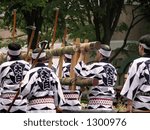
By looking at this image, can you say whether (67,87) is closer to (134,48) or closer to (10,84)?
(10,84)

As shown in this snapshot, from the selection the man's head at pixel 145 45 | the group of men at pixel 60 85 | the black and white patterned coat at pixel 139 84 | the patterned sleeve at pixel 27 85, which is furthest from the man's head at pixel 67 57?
the black and white patterned coat at pixel 139 84

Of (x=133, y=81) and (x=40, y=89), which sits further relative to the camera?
(x=40, y=89)

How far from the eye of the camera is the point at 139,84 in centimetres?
800

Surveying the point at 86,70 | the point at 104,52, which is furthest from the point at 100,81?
the point at 104,52

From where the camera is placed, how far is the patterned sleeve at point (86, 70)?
9.55m

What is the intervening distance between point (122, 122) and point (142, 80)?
1349 millimetres

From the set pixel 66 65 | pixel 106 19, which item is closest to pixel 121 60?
pixel 106 19

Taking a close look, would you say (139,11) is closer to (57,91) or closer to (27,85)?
(57,91)

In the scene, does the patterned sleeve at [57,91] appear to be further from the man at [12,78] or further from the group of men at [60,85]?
the man at [12,78]

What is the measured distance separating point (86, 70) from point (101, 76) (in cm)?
31

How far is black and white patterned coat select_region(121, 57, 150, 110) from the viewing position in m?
7.95

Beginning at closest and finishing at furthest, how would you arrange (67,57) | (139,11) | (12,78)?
(12,78), (67,57), (139,11)

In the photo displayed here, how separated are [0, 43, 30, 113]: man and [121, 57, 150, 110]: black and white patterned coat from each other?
7.39ft

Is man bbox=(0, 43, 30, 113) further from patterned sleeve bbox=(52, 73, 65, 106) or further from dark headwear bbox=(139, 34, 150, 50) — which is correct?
dark headwear bbox=(139, 34, 150, 50)
